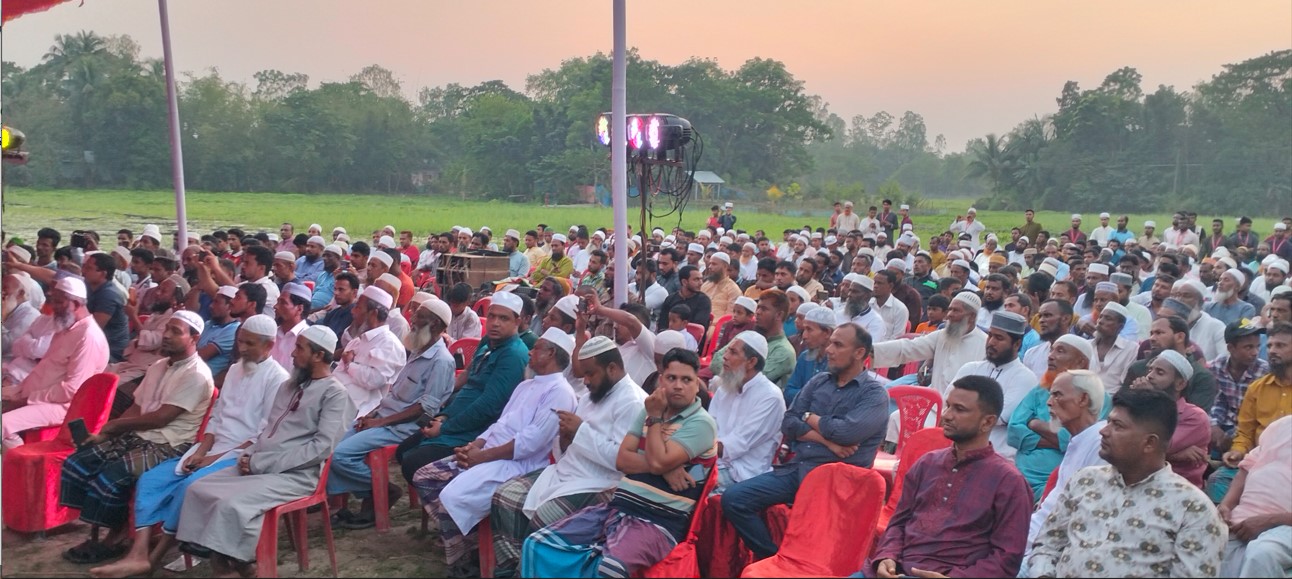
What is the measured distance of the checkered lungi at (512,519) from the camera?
13.2 ft

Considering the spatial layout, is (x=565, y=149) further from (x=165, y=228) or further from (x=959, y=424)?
(x=959, y=424)

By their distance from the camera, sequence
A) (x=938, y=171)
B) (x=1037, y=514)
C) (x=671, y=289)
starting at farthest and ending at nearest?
(x=938, y=171) < (x=671, y=289) < (x=1037, y=514)

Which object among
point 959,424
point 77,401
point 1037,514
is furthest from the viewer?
point 77,401

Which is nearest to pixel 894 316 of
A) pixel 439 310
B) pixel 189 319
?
pixel 439 310

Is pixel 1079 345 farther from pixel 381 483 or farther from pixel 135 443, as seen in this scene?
pixel 135 443

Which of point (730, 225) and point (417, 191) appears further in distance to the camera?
point (417, 191)

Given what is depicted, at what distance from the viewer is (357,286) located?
6527mm

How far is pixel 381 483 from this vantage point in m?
4.87

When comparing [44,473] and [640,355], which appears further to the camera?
[640,355]

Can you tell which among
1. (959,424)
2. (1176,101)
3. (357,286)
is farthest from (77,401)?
(1176,101)

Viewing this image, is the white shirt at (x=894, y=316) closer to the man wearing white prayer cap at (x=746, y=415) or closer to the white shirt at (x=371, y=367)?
the man wearing white prayer cap at (x=746, y=415)

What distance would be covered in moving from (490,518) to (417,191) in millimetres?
22334

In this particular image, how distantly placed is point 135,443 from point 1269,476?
4690 mm

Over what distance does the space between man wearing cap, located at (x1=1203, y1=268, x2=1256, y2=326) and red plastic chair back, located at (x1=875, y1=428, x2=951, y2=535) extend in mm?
4740
